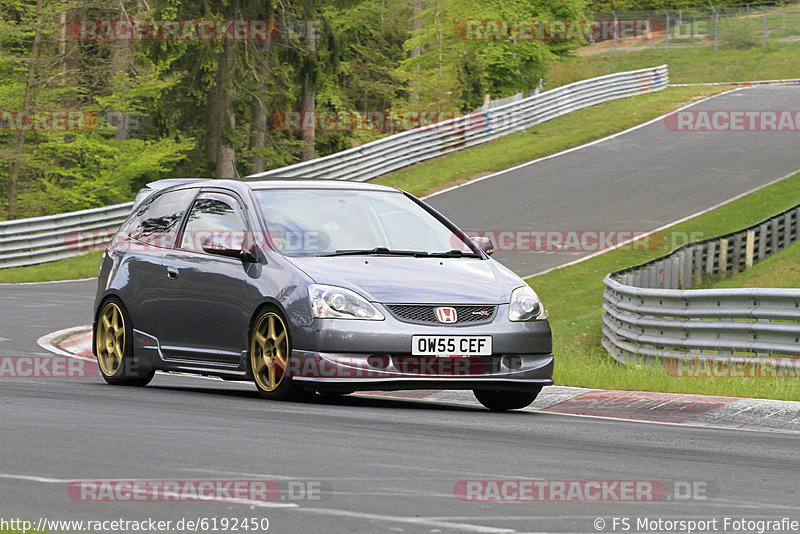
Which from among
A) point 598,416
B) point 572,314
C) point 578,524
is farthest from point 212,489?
point 572,314

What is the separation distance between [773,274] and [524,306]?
1311 centimetres

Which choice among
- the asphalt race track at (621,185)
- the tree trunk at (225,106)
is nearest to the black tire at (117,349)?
the asphalt race track at (621,185)

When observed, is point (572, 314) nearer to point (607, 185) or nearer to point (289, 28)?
point (607, 185)

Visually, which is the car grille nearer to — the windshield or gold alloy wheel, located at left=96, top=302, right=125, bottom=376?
the windshield

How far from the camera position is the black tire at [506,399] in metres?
9.80

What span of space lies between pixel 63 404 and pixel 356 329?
82.4 inches

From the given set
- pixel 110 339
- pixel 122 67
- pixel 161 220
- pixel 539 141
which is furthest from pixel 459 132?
pixel 110 339

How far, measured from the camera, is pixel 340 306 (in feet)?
30.2

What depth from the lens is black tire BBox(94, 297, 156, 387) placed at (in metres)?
11.1

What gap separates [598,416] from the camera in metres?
9.41

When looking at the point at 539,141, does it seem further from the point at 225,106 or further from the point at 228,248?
the point at 228,248

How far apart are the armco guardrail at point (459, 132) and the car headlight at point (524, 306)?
22953 mm

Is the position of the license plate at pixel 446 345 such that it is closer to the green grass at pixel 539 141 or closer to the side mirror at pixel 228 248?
the side mirror at pixel 228 248

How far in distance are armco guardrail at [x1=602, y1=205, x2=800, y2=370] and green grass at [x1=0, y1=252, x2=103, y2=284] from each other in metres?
12.3
